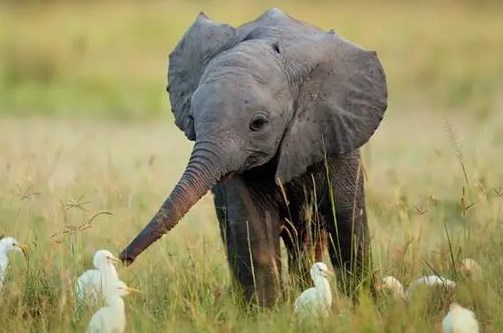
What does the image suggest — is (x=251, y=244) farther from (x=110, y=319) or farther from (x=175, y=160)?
(x=175, y=160)

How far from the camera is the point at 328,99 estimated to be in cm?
865

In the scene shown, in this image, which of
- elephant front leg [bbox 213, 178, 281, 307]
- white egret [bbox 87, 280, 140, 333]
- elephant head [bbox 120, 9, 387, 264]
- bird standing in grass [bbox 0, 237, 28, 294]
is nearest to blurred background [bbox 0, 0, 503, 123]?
elephant head [bbox 120, 9, 387, 264]

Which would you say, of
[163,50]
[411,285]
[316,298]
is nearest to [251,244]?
[316,298]

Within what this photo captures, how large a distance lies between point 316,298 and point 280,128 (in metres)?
0.99

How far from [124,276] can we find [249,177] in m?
1.05

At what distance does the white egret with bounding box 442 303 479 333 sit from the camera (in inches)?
272

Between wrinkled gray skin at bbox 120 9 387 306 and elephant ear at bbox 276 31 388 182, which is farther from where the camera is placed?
elephant ear at bbox 276 31 388 182

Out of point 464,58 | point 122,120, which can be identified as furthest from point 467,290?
point 464,58

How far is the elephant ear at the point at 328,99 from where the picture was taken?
8414 millimetres

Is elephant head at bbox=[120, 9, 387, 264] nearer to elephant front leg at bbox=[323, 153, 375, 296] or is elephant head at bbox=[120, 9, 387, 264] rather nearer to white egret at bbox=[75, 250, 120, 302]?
elephant front leg at bbox=[323, 153, 375, 296]

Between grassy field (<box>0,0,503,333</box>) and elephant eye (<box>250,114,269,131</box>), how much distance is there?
0.89 metres

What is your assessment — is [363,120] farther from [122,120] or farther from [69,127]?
[122,120]

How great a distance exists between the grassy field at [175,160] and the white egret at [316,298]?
0.08m

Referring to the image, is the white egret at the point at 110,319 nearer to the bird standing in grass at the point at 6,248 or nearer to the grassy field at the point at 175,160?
the grassy field at the point at 175,160
